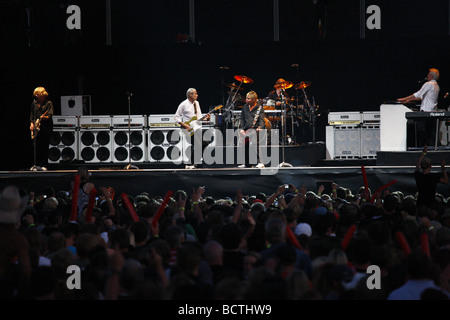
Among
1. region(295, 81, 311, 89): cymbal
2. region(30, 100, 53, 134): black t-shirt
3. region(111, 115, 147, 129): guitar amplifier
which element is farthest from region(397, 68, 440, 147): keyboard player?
region(30, 100, 53, 134): black t-shirt

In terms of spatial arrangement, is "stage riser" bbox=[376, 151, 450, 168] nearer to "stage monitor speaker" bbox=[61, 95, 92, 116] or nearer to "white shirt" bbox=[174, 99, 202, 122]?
"white shirt" bbox=[174, 99, 202, 122]

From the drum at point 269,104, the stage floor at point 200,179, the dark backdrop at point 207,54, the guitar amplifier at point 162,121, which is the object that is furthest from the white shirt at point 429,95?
the guitar amplifier at point 162,121

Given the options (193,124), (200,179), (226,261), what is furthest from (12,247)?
(193,124)

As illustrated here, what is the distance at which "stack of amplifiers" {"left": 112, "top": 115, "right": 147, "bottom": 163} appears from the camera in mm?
14031

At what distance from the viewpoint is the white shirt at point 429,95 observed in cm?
1184

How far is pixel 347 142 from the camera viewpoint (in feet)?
47.1

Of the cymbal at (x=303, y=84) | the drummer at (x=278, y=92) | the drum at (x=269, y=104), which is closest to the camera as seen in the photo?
the drummer at (x=278, y=92)

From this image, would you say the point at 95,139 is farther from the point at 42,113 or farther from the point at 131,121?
the point at 42,113

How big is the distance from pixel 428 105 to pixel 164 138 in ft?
18.3

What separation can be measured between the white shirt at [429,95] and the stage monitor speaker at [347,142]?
2.44m

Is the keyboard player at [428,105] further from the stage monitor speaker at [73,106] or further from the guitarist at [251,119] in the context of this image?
the stage monitor speaker at [73,106]

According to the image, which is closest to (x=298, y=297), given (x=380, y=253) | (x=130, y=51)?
(x=380, y=253)

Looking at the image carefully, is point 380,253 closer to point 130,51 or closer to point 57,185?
point 57,185

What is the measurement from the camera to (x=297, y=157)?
1330 centimetres
